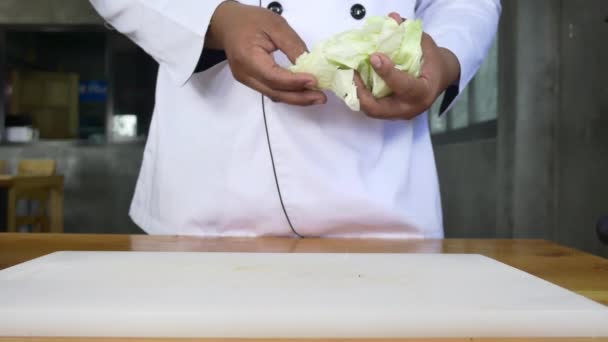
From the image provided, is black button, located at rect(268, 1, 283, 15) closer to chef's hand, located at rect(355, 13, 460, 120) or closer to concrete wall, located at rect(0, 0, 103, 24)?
chef's hand, located at rect(355, 13, 460, 120)

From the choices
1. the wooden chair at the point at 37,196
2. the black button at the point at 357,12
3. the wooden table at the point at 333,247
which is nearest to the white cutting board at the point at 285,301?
the wooden table at the point at 333,247

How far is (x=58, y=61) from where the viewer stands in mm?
8367

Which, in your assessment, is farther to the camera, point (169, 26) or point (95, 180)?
point (95, 180)

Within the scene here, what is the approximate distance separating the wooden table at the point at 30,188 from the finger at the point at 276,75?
292 centimetres

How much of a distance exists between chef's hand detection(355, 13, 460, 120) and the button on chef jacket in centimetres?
15

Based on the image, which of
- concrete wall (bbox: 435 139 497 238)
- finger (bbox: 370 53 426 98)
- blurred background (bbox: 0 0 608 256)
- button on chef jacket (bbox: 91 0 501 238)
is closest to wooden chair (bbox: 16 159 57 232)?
blurred background (bbox: 0 0 608 256)

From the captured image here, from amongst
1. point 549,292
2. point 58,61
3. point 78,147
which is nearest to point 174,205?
point 549,292

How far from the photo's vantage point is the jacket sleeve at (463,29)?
89 cm

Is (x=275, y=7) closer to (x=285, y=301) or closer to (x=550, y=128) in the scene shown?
(x=285, y=301)

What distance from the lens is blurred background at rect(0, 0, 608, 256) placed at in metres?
2.70

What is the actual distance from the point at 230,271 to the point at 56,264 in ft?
0.58

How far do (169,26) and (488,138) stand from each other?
2.93m

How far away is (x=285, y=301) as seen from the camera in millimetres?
428

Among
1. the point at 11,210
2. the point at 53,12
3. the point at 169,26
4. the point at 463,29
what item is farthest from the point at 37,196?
the point at 463,29
